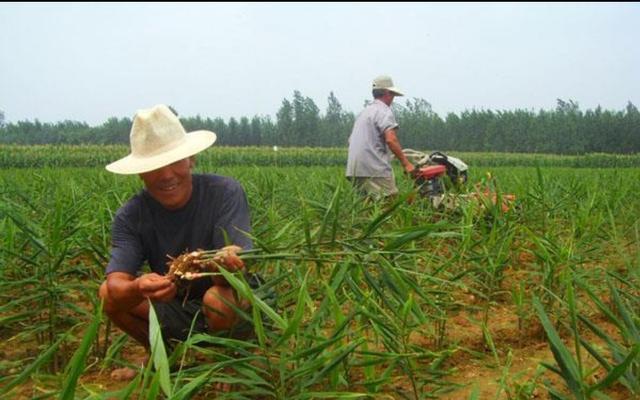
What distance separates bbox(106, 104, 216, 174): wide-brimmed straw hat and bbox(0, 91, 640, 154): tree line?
3397 cm

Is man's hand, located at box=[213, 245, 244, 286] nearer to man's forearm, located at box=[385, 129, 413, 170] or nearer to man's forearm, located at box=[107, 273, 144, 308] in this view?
man's forearm, located at box=[107, 273, 144, 308]

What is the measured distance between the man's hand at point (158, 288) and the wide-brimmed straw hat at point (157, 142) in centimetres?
41

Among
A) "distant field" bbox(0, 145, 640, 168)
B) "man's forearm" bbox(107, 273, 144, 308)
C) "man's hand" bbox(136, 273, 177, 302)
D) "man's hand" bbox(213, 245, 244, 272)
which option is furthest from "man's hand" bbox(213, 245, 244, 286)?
"distant field" bbox(0, 145, 640, 168)

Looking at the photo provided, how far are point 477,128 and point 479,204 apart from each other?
125 ft

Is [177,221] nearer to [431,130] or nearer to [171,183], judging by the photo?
[171,183]

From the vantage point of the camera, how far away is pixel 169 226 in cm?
210

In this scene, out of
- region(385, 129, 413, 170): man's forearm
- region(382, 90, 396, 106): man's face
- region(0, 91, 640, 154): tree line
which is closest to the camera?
region(385, 129, 413, 170): man's forearm

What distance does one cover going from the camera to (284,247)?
1828mm

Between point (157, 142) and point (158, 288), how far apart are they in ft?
1.83

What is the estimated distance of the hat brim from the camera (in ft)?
6.17

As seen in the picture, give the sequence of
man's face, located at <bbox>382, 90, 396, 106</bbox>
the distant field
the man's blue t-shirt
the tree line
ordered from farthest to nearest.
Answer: the tree line → the distant field → man's face, located at <bbox>382, 90, 396, 106</bbox> → the man's blue t-shirt

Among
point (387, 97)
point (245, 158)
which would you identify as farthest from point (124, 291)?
point (245, 158)

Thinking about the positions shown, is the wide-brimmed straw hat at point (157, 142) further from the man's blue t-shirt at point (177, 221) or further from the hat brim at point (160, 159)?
the man's blue t-shirt at point (177, 221)

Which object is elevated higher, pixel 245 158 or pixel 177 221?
pixel 177 221
